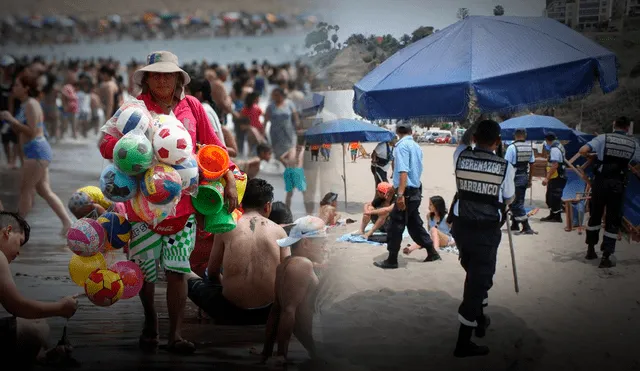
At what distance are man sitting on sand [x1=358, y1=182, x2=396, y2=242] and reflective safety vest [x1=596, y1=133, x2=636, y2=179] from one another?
127 cm

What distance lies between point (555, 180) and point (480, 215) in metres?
1.01

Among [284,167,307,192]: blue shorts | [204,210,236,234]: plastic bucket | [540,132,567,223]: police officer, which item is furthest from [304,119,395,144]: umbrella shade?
[284,167,307,192]: blue shorts

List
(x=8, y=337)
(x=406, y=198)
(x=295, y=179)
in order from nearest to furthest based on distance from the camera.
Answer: (x=8, y=337), (x=406, y=198), (x=295, y=179)

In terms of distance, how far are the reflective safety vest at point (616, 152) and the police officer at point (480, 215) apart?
0.79 meters

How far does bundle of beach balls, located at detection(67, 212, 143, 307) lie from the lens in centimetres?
259

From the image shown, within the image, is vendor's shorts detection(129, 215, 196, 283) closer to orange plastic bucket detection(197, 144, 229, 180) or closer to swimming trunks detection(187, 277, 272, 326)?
orange plastic bucket detection(197, 144, 229, 180)

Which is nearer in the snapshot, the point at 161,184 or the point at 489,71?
the point at 161,184

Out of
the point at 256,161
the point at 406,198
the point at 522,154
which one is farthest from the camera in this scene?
the point at 256,161

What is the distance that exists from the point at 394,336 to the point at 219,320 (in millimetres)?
944

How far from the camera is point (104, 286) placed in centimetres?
259

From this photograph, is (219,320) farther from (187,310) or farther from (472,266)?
(472,266)

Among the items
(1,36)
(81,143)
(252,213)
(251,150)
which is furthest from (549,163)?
(81,143)

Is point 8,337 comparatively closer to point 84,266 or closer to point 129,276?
point 84,266

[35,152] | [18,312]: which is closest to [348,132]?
[18,312]
